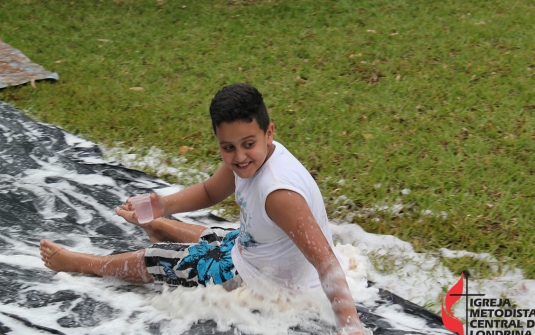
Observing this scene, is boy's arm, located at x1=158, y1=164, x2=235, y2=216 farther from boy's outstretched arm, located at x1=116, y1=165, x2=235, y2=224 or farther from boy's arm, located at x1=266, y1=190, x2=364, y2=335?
boy's arm, located at x1=266, y1=190, x2=364, y2=335

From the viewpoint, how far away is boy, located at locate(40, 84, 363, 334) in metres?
2.17

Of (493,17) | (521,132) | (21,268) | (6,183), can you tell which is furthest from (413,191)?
(493,17)

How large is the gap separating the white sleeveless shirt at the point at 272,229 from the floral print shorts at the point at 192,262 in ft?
0.23

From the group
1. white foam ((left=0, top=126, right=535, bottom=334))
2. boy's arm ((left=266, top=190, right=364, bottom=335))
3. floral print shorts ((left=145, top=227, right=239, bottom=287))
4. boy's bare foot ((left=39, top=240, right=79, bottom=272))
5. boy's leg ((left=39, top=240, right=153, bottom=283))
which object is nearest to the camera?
boy's arm ((left=266, top=190, right=364, bottom=335))

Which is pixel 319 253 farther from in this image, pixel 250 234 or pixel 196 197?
pixel 196 197

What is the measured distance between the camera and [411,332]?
246cm

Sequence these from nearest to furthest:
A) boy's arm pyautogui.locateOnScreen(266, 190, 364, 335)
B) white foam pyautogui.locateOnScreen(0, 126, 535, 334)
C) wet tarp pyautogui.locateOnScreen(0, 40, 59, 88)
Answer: boy's arm pyautogui.locateOnScreen(266, 190, 364, 335) < white foam pyautogui.locateOnScreen(0, 126, 535, 334) < wet tarp pyautogui.locateOnScreen(0, 40, 59, 88)

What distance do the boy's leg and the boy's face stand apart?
75 centimetres

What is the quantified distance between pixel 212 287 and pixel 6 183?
1759 millimetres

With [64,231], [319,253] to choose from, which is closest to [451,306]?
[319,253]

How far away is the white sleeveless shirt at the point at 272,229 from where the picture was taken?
228 cm

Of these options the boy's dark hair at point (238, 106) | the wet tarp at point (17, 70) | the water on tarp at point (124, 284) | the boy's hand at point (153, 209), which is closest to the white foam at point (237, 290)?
the water on tarp at point (124, 284)

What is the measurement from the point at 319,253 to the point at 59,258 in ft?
4.55

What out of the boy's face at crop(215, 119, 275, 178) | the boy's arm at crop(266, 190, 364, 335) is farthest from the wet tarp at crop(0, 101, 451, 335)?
the boy's face at crop(215, 119, 275, 178)
